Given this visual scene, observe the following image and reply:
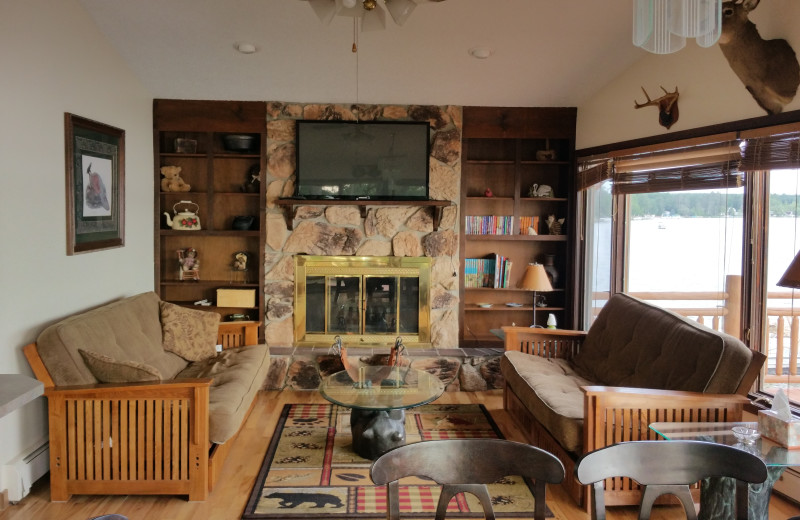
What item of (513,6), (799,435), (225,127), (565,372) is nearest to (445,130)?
(513,6)

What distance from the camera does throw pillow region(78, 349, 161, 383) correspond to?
3.24 meters

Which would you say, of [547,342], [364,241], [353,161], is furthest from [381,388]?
[353,161]

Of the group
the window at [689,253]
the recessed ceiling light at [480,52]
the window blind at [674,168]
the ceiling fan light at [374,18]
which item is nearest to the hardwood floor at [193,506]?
the window at [689,253]

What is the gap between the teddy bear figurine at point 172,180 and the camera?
546 cm

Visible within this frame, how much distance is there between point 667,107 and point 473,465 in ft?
11.0

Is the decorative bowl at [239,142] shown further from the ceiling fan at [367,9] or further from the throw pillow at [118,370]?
the throw pillow at [118,370]

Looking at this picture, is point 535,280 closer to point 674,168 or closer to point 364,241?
point 674,168

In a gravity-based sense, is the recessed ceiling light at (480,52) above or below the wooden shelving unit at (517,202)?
above

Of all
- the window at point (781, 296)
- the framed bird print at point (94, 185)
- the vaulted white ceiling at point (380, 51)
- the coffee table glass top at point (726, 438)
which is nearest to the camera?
the coffee table glass top at point (726, 438)

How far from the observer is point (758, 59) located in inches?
133

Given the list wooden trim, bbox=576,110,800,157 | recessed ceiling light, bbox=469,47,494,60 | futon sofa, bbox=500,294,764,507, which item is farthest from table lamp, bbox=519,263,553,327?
recessed ceiling light, bbox=469,47,494,60

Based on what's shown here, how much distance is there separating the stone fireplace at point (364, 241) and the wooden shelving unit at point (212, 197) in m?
0.14

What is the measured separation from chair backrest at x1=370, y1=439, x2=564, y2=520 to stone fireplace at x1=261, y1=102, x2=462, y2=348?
3.80 metres

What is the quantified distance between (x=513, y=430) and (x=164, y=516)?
2320 millimetres
